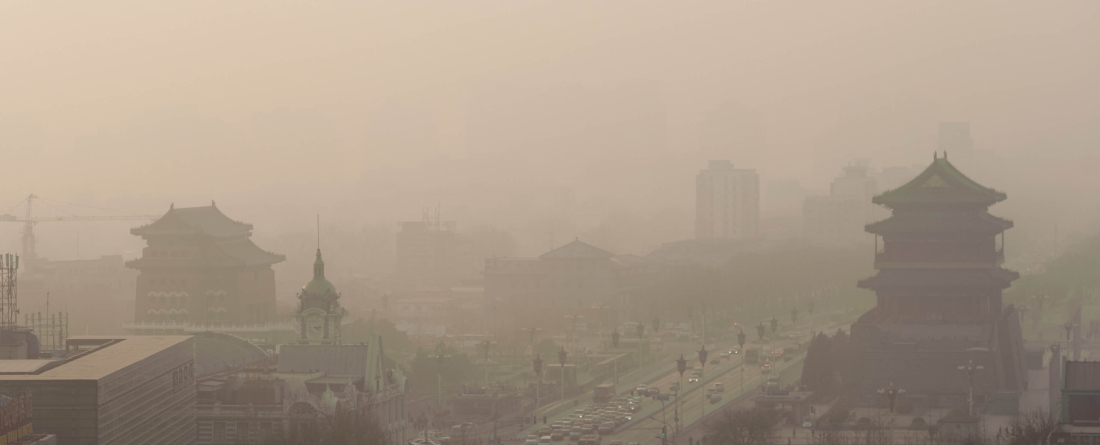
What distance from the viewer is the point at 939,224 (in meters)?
86.6

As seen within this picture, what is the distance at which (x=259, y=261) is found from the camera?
121m

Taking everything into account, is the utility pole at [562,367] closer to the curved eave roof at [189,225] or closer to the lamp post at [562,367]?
the lamp post at [562,367]

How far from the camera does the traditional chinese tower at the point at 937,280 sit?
84.6 meters

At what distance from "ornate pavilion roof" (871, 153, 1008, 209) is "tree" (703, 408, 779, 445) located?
1927 cm

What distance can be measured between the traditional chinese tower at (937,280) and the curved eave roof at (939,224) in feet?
0.14

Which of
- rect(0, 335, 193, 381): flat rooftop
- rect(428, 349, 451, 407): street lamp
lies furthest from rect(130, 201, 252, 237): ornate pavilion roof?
rect(0, 335, 193, 381): flat rooftop

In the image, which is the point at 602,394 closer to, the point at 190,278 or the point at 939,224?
the point at 939,224

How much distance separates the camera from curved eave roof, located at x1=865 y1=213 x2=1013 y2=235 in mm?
86375

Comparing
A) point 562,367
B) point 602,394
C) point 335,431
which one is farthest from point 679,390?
point 335,431

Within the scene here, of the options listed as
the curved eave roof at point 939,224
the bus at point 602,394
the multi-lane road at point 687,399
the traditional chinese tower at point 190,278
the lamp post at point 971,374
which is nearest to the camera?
the multi-lane road at point 687,399

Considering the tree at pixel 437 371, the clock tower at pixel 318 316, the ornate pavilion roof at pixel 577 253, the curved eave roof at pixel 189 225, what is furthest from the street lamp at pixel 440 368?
the ornate pavilion roof at pixel 577 253

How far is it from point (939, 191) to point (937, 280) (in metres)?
3.84

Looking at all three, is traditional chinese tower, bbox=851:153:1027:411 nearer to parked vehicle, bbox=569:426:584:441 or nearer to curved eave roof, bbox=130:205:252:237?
parked vehicle, bbox=569:426:584:441

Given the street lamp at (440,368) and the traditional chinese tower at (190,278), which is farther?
the traditional chinese tower at (190,278)
